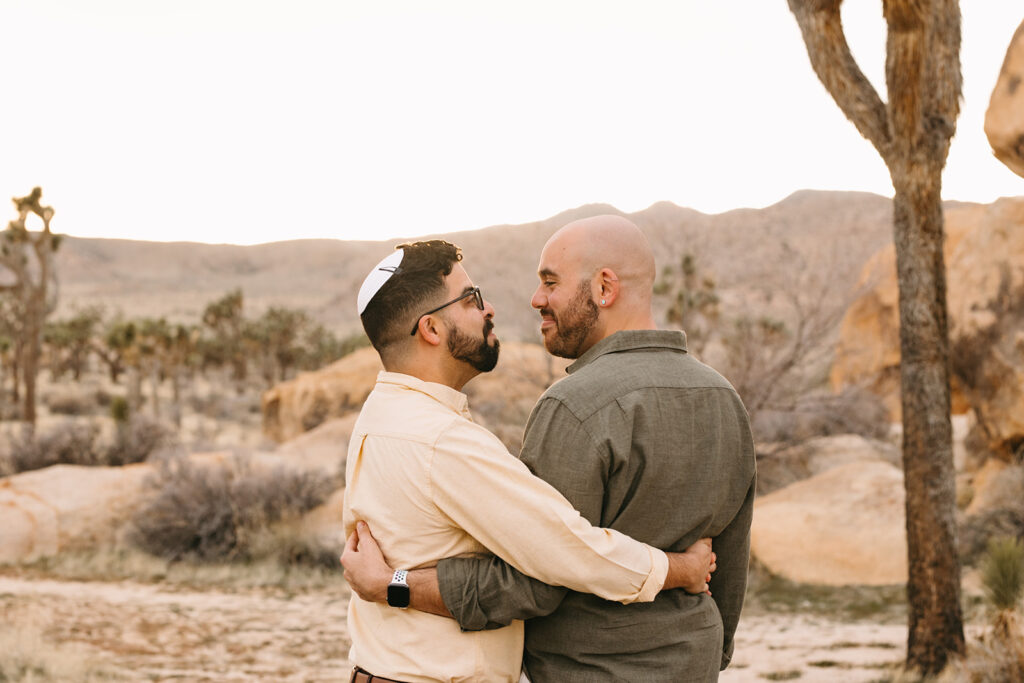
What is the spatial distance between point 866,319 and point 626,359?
2017cm

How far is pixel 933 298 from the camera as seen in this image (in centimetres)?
559

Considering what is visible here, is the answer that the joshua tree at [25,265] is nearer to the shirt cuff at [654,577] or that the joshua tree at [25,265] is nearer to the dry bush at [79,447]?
the dry bush at [79,447]

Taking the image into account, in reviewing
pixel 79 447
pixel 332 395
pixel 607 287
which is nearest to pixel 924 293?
pixel 607 287

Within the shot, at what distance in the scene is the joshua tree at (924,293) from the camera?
18.0 ft

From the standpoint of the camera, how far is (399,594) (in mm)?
2172

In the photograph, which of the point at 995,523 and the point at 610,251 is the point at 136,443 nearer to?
the point at 995,523

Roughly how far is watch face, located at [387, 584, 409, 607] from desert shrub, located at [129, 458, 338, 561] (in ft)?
26.7

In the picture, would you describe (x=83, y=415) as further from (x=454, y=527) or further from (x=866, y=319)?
(x=454, y=527)

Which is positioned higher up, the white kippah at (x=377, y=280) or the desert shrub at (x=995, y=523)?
the white kippah at (x=377, y=280)

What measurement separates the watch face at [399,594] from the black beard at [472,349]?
0.58 metres

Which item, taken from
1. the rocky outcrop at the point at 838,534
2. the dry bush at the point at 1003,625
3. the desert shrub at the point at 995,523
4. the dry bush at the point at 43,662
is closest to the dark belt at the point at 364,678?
the dry bush at the point at 1003,625

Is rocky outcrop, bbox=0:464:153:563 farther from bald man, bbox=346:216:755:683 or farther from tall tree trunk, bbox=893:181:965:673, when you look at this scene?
bald man, bbox=346:216:755:683

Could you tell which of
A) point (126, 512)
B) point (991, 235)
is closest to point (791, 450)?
point (991, 235)

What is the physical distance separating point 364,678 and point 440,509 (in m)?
0.46
